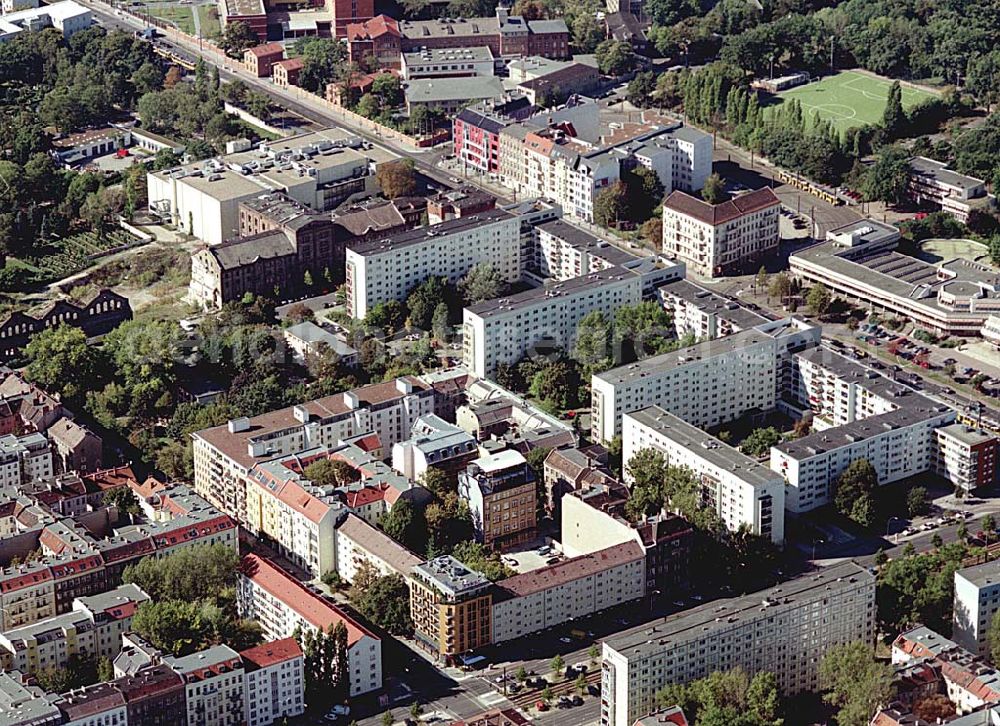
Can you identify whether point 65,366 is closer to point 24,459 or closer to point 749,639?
point 24,459

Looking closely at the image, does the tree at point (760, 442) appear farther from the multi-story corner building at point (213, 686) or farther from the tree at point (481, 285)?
the multi-story corner building at point (213, 686)

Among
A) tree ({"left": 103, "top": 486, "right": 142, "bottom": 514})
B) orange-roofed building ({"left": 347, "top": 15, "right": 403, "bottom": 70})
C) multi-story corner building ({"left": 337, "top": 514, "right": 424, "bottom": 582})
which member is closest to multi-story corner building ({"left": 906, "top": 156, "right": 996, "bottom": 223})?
orange-roofed building ({"left": 347, "top": 15, "right": 403, "bottom": 70})

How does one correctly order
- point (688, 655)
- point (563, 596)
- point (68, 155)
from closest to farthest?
point (688, 655)
point (563, 596)
point (68, 155)

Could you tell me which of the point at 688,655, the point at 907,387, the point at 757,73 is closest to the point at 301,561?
the point at 688,655

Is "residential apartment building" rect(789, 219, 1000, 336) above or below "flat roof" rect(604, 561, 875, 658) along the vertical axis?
above

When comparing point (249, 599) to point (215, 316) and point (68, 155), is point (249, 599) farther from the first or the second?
point (68, 155)

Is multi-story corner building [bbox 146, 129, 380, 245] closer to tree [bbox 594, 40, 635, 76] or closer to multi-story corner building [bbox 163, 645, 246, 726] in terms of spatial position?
tree [bbox 594, 40, 635, 76]
